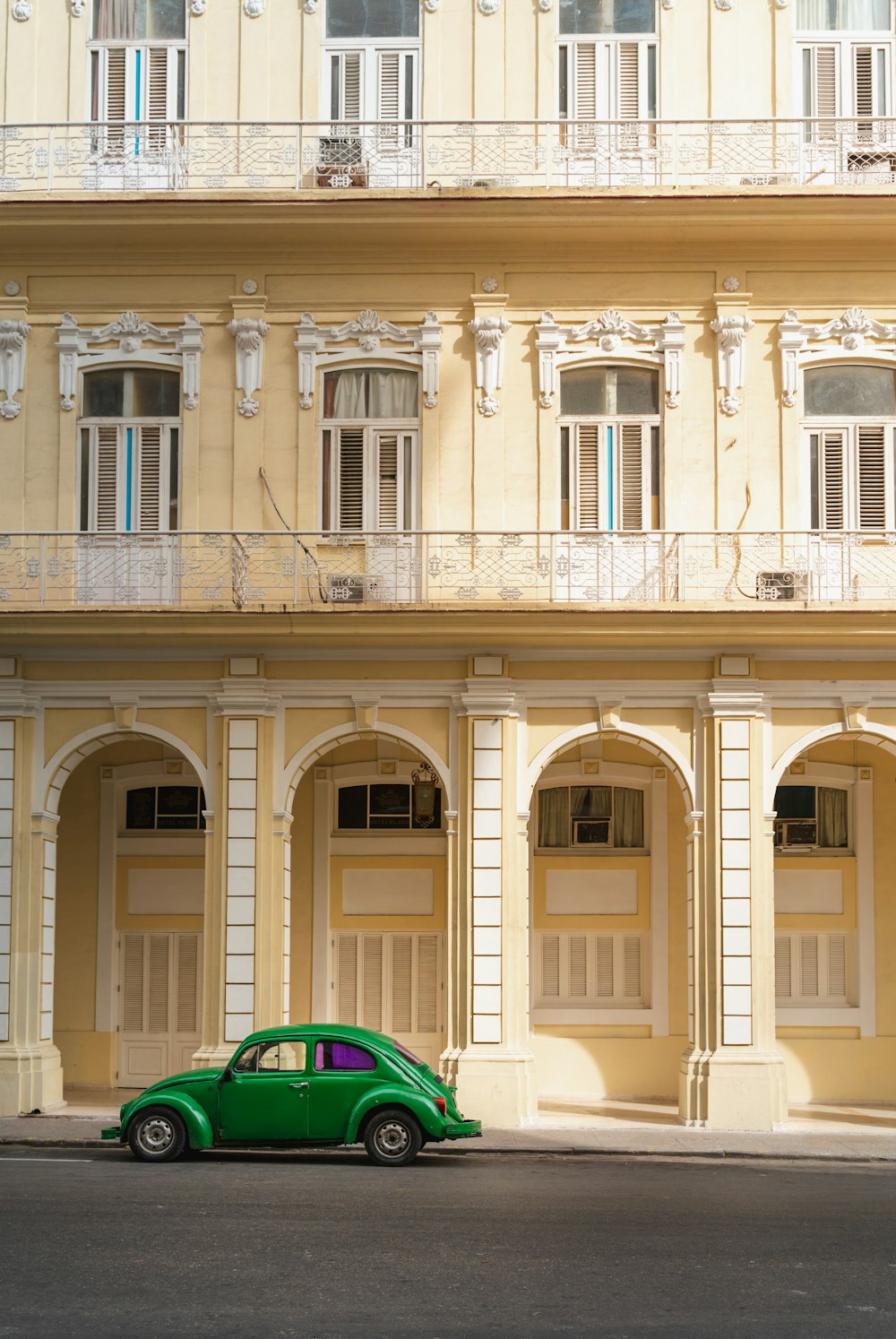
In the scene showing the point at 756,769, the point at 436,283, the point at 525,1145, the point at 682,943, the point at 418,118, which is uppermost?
the point at 418,118

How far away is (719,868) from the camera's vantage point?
20.8 meters

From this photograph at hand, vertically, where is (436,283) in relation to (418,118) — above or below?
below

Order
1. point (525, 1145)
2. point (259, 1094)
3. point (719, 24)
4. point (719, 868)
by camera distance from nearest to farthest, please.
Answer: point (259, 1094) < point (525, 1145) < point (719, 868) < point (719, 24)

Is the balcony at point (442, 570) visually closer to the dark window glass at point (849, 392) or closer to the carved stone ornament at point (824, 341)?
the dark window glass at point (849, 392)

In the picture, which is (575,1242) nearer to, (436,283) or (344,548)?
(344,548)

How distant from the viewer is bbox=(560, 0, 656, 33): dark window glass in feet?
74.1

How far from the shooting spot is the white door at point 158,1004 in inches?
921

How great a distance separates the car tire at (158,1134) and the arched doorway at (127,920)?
6979 millimetres

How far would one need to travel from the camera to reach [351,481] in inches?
868

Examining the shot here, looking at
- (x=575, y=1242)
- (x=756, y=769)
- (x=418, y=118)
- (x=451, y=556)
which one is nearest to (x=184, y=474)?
(x=451, y=556)

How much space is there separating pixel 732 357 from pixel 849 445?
1785 mm

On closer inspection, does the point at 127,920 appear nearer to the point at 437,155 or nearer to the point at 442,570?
the point at 442,570

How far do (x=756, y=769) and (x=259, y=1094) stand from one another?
749 cm

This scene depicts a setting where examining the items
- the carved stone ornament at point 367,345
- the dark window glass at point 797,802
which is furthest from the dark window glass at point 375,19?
the dark window glass at point 797,802
